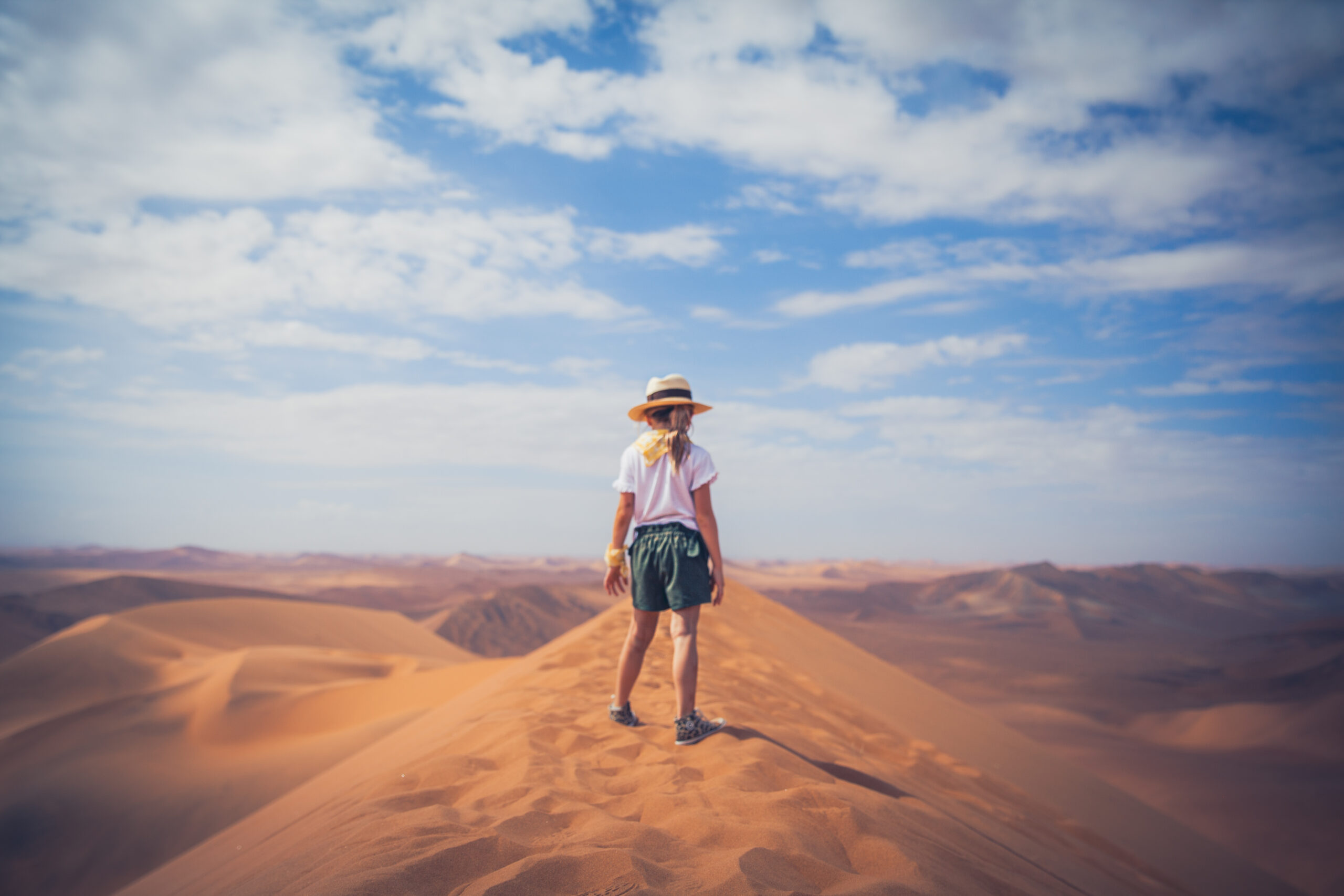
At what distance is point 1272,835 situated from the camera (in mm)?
8078

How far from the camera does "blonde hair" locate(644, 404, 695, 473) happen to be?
351cm

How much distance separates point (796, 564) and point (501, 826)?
106 meters

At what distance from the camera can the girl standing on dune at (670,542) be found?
3412 millimetres

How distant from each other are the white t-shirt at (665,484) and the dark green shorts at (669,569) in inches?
2.2

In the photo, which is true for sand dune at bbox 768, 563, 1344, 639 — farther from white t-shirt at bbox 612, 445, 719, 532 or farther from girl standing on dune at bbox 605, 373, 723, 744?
white t-shirt at bbox 612, 445, 719, 532

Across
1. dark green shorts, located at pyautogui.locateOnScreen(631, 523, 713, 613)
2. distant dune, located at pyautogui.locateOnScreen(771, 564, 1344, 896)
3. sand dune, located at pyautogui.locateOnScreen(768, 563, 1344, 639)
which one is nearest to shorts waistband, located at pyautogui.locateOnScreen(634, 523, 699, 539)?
dark green shorts, located at pyautogui.locateOnScreen(631, 523, 713, 613)

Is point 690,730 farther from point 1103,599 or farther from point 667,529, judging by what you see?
point 1103,599

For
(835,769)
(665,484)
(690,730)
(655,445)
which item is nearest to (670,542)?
(665,484)

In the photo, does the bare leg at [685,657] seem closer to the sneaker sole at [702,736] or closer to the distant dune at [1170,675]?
the sneaker sole at [702,736]

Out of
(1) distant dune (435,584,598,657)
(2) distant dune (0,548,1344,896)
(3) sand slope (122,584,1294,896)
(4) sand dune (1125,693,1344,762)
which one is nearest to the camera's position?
(3) sand slope (122,584,1294,896)

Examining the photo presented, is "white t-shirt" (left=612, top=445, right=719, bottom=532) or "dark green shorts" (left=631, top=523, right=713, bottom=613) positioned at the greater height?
"white t-shirt" (left=612, top=445, right=719, bottom=532)

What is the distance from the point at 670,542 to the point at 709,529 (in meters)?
0.22

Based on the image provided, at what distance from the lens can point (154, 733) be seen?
8555 millimetres

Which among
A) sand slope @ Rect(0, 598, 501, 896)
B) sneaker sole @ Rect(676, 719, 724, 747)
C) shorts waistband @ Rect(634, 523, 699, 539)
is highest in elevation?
shorts waistband @ Rect(634, 523, 699, 539)
